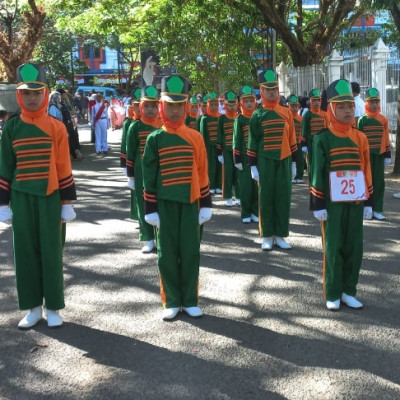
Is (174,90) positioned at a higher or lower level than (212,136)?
higher

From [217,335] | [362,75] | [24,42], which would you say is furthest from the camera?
[24,42]

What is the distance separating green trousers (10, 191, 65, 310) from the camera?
532 centimetres

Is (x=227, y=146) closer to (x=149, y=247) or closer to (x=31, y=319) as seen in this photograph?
(x=149, y=247)

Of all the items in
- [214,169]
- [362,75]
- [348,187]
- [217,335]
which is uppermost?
[362,75]

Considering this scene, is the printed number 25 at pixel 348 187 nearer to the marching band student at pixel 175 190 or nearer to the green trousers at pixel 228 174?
the marching band student at pixel 175 190

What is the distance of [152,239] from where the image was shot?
26.8 feet

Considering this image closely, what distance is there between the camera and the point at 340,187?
5582 millimetres

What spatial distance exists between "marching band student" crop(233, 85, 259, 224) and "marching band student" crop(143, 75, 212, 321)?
386 cm

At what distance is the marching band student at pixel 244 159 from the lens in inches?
377

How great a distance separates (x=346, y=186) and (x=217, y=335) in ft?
5.39

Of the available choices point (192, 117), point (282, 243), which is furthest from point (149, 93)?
point (192, 117)

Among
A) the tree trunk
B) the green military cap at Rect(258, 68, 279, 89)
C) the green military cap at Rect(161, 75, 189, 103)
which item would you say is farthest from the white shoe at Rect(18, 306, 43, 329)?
the tree trunk

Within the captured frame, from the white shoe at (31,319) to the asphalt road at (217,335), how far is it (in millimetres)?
61

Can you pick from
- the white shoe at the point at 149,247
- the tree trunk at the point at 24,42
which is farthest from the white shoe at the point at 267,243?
the tree trunk at the point at 24,42
